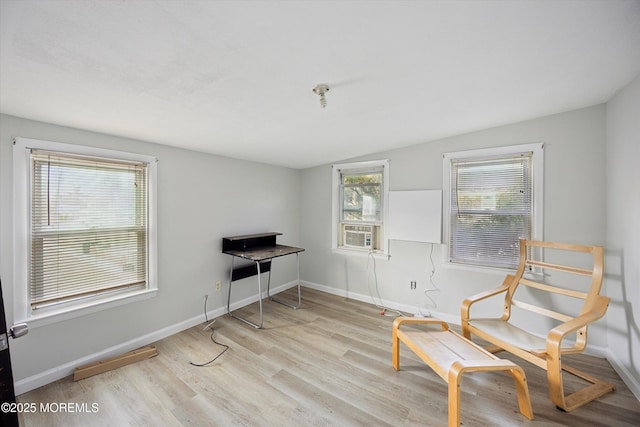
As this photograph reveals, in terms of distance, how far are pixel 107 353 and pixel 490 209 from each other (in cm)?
417

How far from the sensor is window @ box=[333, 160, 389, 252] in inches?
143

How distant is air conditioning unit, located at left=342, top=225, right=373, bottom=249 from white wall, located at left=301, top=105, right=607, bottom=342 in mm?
221

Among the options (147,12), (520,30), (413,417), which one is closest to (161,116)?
(147,12)

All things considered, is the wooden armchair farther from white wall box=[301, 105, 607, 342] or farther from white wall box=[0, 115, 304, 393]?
white wall box=[0, 115, 304, 393]

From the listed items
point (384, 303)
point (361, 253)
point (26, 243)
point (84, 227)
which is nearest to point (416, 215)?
point (361, 253)

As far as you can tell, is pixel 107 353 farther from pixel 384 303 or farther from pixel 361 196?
pixel 361 196

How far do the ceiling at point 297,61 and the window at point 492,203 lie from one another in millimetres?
569

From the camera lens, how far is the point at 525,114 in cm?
246

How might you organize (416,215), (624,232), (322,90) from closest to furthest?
(322,90) → (624,232) → (416,215)

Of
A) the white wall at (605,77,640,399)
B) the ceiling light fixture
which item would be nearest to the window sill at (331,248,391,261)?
the white wall at (605,77,640,399)

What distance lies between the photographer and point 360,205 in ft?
12.6

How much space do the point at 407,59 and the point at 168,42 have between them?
1.27 metres

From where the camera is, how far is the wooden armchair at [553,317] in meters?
1.73

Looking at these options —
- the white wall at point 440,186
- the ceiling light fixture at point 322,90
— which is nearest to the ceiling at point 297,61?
the ceiling light fixture at point 322,90
